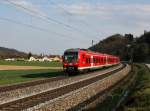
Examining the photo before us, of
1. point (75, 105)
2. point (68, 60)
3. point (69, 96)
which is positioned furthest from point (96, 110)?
point (68, 60)

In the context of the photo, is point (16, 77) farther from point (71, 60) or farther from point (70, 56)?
point (70, 56)

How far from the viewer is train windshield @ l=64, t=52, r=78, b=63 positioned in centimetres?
4945

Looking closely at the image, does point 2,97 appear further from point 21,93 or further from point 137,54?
point 137,54

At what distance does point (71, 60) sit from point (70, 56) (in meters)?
0.59

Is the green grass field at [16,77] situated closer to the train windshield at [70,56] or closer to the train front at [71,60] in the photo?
the train front at [71,60]

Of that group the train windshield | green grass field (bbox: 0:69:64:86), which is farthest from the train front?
green grass field (bbox: 0:69:64:86)

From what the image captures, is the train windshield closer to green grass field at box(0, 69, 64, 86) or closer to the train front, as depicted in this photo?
the train front

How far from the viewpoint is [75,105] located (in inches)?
811

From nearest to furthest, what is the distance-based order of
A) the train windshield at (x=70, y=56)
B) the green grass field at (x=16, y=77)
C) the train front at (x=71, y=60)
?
1. the green grass field at (x=16, y=77)
2. the train front at (x=71, y=60)
3. the train windshield at (x=70, y=56)

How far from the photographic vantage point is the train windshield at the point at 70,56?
4945cm

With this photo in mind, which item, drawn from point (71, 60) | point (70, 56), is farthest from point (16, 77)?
point (70, 56)

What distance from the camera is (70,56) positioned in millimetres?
49906

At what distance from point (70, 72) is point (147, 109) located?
1375 inches

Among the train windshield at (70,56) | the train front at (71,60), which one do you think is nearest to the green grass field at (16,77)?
the train front at (71,60)
